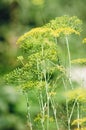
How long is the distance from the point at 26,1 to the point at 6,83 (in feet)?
7.01

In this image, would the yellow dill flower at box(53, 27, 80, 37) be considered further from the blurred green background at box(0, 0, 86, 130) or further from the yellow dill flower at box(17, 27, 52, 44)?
the blurred green background at box(0, 0, 86, 130)

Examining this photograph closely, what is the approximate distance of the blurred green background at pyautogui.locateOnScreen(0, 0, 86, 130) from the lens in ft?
10.2

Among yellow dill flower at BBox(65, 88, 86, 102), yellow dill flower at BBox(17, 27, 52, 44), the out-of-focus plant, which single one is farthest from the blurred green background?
yellow dill flower at BBox(65, 88, 86, 102)

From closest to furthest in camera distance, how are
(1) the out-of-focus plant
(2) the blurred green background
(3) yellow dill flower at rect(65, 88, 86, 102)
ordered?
(1) the out-of-focus plant, (2) the blurred green background, (3) yellow dill flower at rect(65, 88, 86, 102)

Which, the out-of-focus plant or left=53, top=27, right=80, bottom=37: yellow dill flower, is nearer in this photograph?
the out-of-focus plant

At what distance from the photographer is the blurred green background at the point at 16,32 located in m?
3.11

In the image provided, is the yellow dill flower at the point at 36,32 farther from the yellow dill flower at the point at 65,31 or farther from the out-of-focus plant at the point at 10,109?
the out-of-focus plant at the point at 10,109

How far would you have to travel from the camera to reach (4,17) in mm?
4449

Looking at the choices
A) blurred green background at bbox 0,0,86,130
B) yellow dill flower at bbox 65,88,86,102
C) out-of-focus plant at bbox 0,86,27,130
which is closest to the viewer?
out-of-focus plant at bbox 0,86,27,130

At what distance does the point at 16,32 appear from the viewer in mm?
4473

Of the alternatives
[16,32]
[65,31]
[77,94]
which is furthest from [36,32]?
[16,32]

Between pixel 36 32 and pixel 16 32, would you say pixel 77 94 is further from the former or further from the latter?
pixel 16 32

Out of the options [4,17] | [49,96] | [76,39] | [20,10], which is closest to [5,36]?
[4,17]

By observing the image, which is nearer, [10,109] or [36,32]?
[10,109]
